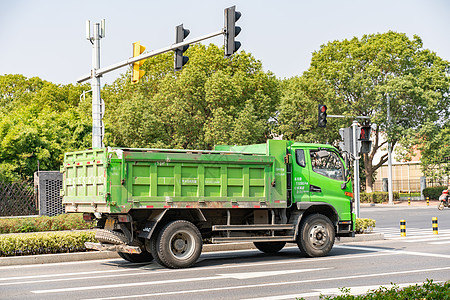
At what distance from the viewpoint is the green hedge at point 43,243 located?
12859 millimetres

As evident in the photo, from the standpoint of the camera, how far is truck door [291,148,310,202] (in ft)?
43.6

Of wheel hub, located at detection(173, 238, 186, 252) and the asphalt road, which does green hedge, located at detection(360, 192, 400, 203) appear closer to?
the asphalt road

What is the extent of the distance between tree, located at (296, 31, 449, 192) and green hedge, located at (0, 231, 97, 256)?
35.5 metres

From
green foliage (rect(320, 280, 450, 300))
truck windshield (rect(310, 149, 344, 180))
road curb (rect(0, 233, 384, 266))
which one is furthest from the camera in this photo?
truck windshield (rect(310, 149, 344, 180))

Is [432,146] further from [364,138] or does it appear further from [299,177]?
[299,177]

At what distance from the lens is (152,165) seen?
37.6 ft

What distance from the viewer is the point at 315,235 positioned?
13.4m

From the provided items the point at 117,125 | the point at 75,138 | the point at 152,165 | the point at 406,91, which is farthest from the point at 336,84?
the point at 152,165

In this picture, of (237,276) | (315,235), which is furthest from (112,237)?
(315,235)

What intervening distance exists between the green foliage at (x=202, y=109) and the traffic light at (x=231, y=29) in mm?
26834

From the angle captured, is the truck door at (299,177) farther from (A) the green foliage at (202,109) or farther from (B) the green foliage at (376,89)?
(B) the green foliage at (376,89)

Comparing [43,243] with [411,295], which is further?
[43,243]

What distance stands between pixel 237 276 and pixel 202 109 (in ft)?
113

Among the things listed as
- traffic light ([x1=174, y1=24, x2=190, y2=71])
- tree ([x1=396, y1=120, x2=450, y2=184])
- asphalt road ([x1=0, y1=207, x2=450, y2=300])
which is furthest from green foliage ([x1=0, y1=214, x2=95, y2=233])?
tree ([x1=396, y1=120, x2=450, y2=184])
